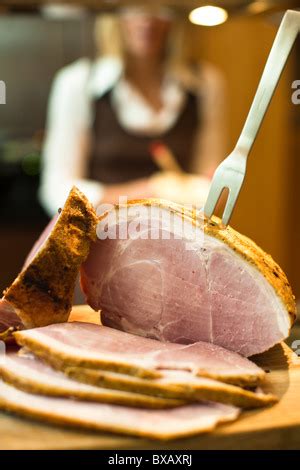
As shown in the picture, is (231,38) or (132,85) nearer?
(132,85)

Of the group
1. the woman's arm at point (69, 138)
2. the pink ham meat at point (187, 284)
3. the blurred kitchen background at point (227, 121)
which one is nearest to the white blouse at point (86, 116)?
the woman's arm at point (69, 138)

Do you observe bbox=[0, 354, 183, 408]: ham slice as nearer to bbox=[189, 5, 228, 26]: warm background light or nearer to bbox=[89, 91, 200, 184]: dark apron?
bbox=[189, 5, 228, 26]: warm background light

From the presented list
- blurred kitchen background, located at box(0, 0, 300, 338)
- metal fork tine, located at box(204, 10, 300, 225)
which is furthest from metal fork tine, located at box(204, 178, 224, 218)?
blurred kitchen background, located at box(0, 0, 300, 338)

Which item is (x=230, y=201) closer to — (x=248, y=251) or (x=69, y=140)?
(x=248, y=251)

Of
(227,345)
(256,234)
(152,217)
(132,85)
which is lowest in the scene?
(256,234)

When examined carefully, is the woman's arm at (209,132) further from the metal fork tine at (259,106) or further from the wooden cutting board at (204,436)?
the wooden cutting board at (204,436)

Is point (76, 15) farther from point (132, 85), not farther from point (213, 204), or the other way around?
point (132, 85)

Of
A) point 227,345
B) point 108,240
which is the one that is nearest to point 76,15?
point 108,240
